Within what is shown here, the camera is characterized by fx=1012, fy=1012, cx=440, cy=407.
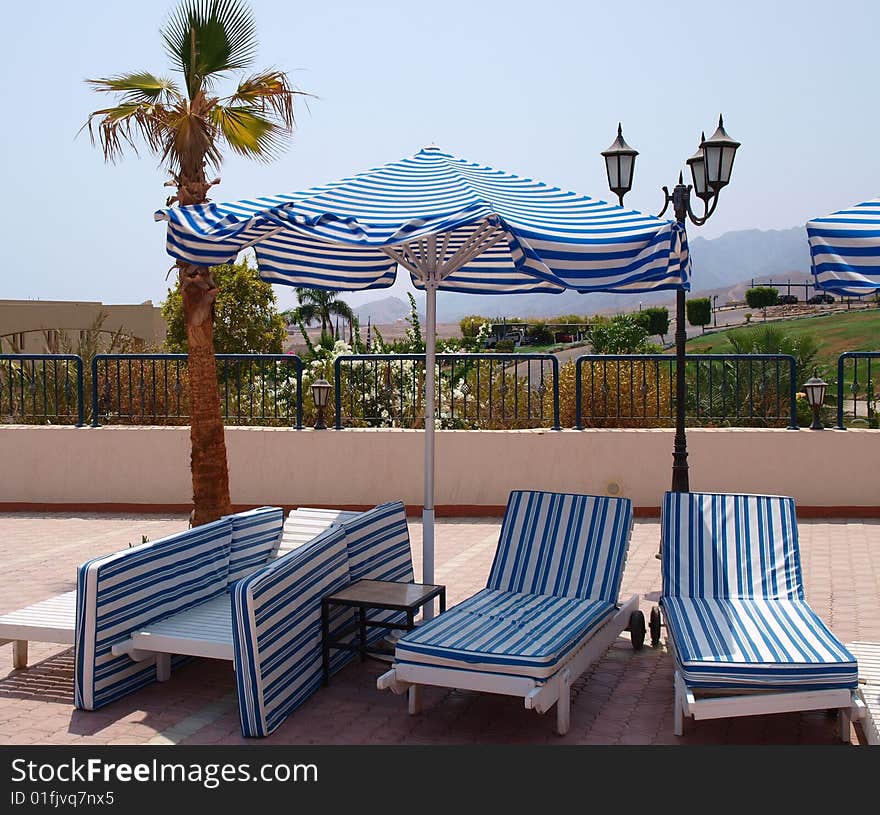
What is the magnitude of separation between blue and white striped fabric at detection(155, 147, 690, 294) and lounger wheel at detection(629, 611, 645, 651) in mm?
2128

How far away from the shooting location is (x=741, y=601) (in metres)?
6.08

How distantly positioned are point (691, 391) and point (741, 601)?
19.4 feet

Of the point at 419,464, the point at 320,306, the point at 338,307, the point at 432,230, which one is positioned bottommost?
the point at 419,464

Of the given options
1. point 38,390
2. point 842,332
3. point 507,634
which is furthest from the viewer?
point 842,332

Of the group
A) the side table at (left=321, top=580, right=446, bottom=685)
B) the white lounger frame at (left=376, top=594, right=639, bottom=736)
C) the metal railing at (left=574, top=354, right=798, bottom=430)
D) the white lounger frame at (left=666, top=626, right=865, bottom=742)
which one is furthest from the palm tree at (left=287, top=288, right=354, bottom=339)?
the white lounger frame at (left=666, top=626, right=865, bottom=742)

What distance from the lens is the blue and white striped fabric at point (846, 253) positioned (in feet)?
17.6

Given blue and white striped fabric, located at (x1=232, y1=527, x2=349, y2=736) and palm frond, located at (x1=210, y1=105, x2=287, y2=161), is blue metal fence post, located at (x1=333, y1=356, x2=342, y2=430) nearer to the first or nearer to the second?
palm frond, located at (x1=210, y1=105, x2=287, y2=161)

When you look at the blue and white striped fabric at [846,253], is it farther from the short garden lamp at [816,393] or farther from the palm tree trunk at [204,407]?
the short garden lamp at [816,393]

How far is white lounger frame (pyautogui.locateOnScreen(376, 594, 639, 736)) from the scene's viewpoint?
4.90m

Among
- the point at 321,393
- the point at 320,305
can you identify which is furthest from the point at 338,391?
the point at 320,305

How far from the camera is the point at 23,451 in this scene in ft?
40.0

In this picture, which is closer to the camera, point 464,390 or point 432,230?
point 432,230

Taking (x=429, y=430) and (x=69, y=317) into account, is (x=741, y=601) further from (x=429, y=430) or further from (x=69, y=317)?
(x=69, y=317)

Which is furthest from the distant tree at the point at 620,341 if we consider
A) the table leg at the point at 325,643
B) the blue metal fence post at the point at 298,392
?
the table leg at the point at 325,643
